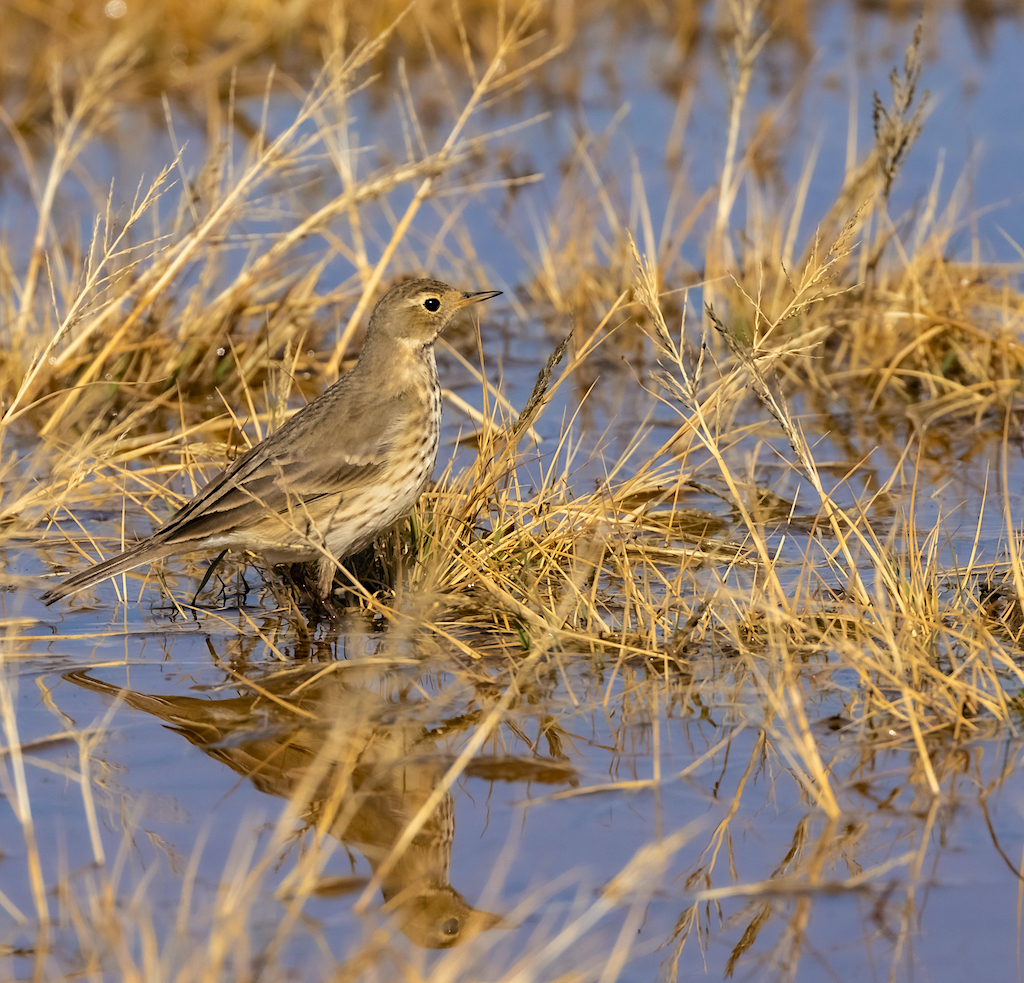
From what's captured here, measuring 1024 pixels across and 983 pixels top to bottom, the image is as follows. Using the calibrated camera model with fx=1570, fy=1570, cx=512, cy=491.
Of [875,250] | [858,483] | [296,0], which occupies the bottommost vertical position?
[858,483]

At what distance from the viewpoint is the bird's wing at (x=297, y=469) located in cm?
536

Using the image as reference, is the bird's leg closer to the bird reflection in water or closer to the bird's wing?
the bird's wing

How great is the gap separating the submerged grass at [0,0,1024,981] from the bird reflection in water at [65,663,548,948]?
14 millimetres

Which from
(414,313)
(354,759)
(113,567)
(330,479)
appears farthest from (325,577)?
(354,759)

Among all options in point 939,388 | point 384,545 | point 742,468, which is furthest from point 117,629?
point 939,388

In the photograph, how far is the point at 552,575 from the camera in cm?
557

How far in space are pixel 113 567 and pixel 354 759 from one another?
1.34 m

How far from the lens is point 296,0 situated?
13992 millimetres

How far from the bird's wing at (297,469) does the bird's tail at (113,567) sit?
5 centimetres

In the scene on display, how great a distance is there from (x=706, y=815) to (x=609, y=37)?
12.8m

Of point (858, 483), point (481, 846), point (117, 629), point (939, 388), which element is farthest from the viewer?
point (939, 388)

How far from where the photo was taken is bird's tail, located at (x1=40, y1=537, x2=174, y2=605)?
527cm

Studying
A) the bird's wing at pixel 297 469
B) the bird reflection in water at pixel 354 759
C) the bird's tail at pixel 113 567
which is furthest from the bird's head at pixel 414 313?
the bird reflection in water at pixel 354 759

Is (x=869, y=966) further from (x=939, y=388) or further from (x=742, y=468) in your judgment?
(x=939, y=388)
